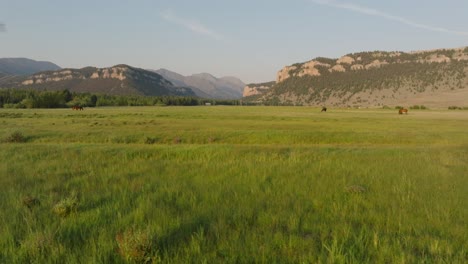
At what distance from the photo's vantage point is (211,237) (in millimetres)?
5039

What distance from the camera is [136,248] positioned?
427 centimetres

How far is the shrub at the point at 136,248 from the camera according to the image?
4.24 meters

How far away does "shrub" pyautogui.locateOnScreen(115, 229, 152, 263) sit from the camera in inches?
167

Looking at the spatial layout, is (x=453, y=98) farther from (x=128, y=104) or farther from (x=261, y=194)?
(x=261, y=194)

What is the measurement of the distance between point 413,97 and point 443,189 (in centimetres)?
22043

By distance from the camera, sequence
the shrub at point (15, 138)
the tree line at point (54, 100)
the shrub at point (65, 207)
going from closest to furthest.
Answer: the shrub at point (65, 207), the shrub at point (15, 138), the tree line at point (54, 100)

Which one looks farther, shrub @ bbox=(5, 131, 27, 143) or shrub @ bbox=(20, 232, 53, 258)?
shrub @ bbox=(5, 131, 27, 143)

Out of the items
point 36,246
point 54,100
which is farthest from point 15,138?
point 54,100

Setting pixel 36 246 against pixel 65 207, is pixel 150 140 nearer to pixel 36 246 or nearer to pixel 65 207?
pixel 65 207

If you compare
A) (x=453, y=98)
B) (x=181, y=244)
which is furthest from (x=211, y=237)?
(x=453, y=98)

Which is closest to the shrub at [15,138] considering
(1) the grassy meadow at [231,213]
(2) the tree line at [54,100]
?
(1) the grassy meadow at [231,213]

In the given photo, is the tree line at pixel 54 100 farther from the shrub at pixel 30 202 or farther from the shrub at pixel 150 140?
the shrub at pixel 30 202

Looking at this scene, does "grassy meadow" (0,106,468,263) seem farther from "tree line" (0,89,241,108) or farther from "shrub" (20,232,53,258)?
"tree line" (0,89,241,108)

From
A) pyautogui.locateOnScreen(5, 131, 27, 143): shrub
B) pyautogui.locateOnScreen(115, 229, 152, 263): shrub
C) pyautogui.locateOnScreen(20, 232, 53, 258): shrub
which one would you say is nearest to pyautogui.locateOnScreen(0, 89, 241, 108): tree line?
pyautogui.locateOnScreen(5, 131, 27, 143): shrub
